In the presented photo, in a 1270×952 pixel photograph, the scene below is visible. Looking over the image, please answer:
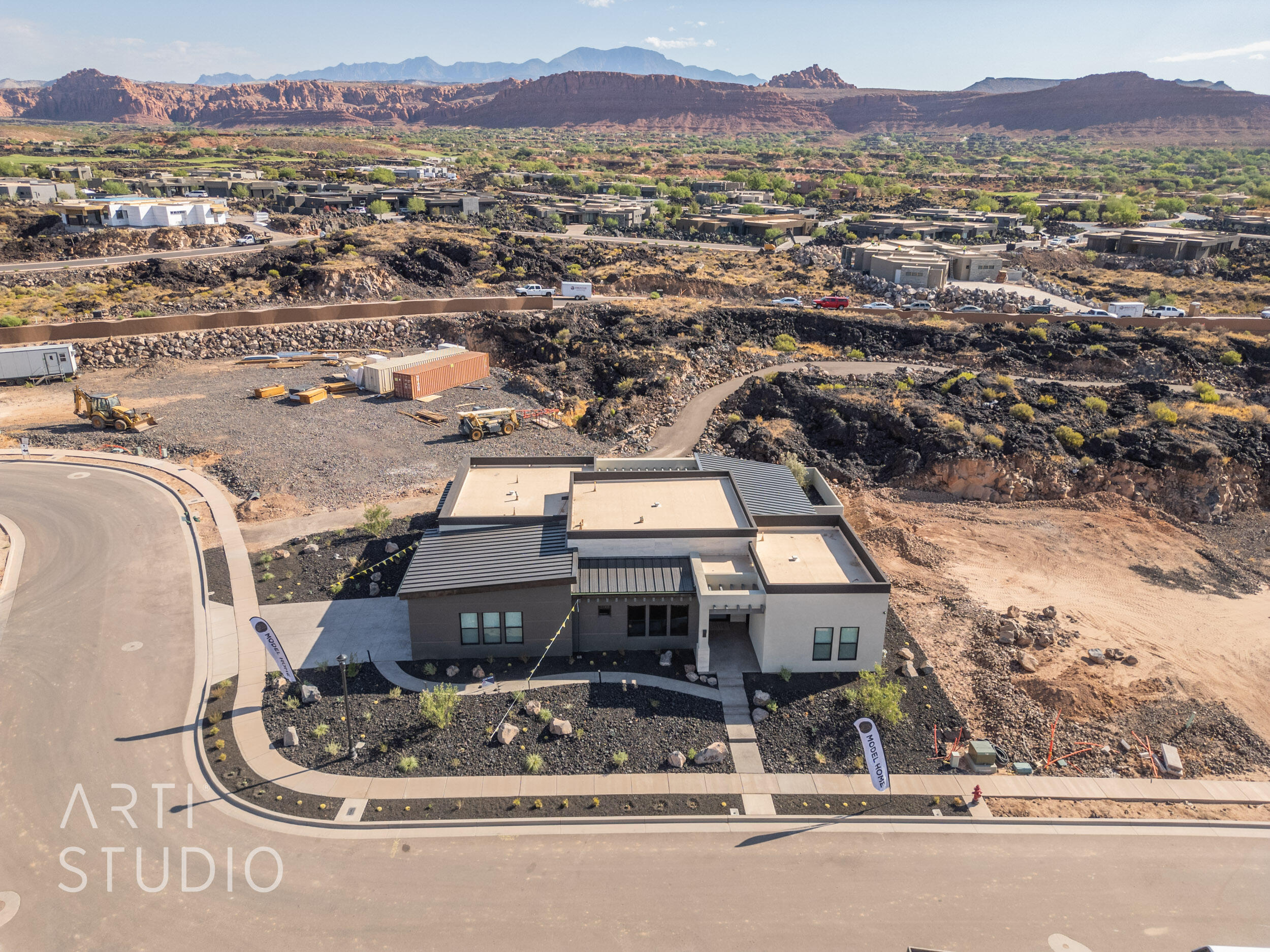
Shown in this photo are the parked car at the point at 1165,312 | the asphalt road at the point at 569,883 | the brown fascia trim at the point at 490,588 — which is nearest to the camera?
the asphalt road at the point at 569,883

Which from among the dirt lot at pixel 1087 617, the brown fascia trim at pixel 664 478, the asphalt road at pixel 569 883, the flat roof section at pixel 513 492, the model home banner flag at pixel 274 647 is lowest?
the dirt lot at pixel 1087 617

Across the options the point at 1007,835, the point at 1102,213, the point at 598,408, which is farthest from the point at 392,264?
the point at 1102,213

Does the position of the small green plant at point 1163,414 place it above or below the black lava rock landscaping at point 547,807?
above

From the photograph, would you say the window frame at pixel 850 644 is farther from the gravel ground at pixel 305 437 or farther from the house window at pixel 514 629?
the gravel ground at pixel 305 437

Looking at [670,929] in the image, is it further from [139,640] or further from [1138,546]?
[1138,546]

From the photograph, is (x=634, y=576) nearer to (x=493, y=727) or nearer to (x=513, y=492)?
(x=493, y=727)

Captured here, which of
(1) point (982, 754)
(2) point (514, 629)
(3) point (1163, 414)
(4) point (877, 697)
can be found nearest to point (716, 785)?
(4) point (877, 697)

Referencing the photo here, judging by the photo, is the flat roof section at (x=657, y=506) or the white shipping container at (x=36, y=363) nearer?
the flat roof section at (x=657, y=506)

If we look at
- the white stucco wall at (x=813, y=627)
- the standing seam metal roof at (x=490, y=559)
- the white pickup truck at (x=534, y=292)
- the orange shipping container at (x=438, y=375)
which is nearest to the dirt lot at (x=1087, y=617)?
the white stucco wall at (x=813, y=627)
